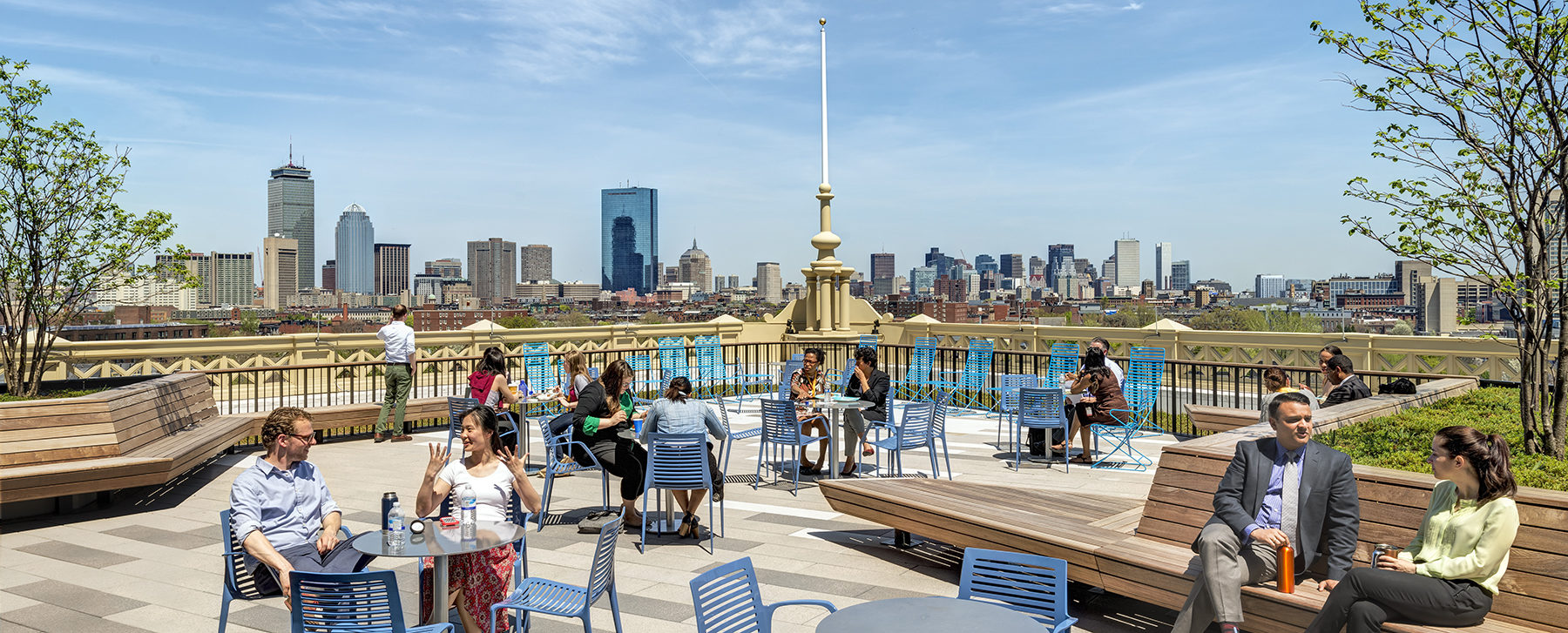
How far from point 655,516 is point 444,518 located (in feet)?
10.9

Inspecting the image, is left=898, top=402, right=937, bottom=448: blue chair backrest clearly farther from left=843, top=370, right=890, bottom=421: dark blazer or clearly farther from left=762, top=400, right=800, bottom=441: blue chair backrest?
left=762, top=400, right=800, bottom=441: blue chair backrest

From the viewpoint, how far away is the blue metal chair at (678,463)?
24.0 feet

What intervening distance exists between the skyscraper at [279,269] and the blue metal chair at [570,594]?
84.7 metres

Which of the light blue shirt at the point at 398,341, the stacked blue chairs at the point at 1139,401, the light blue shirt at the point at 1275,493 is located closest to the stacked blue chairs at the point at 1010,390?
the stacked blue chairs at the point at 1139,401

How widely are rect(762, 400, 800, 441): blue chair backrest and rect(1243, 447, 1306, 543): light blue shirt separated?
502 centimetres

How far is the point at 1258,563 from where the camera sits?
4.57m

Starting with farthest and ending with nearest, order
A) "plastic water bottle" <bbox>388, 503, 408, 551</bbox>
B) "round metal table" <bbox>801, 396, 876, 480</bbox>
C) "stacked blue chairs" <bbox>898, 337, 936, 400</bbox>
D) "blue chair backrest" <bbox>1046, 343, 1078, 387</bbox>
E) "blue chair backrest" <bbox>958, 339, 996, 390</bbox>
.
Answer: "stacked blue chairs" <bbox>898, 337, 936, 400</bbox>
"blue chair backrest" <bbox>958, 339, 996, 390</bbox>
"blue chair backrest" <bbox>1046, 343, 1078, 387</bbox>
"round metal table" <bbox>801, 396, 876, 480</bbox>
"plastic water bottle" <bbox>388, 503, 408, 551</bbox>

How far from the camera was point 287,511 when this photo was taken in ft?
16.7

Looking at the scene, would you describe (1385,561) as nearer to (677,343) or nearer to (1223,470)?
(1223,470)

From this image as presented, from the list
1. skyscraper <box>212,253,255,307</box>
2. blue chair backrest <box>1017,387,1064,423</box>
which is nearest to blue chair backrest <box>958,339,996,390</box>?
blue chair backrest <box>1017,387,1064,423</box>

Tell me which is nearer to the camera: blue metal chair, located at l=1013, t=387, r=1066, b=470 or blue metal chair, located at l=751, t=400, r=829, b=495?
blue metal chair, located at l=751, t=400, r=829, b=495

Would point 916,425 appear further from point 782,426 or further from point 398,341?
point 398,341

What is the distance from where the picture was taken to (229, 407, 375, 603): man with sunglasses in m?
4.88

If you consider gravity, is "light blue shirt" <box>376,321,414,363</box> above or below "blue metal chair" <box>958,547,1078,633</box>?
above
